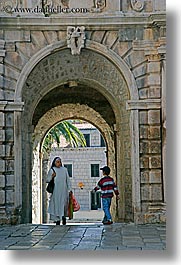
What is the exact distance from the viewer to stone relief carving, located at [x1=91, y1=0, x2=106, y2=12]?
375 inches

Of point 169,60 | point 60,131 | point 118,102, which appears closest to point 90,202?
point 60,131

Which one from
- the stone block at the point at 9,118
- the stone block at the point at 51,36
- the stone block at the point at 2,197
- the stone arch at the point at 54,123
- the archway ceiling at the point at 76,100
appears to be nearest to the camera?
the stone block at the point at 2,197

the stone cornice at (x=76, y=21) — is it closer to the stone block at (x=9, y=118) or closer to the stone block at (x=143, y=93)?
the stone block at (x=143, y=93)

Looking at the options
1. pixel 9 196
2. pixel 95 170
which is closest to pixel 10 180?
pixel 9 196

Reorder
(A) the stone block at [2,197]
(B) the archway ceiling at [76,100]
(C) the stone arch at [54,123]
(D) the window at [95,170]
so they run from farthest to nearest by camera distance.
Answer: (D) the window at [95,170] < (C) the stone arch at [54,123] < (B) the archway ceiling at [76,100] < (A) the stone block at [2,197]

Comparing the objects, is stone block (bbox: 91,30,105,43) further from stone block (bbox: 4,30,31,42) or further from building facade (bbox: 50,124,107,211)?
building facade (bbox: 50,124,107,211)

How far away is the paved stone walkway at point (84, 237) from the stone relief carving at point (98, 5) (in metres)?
3.27

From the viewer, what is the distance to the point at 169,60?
7.95 m

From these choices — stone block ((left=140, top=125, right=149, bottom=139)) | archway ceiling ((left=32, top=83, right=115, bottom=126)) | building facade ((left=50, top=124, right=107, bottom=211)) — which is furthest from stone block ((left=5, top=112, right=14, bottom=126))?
building facade ((left=50, top=124, right=107, bottom=211))

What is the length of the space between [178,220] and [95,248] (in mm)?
996

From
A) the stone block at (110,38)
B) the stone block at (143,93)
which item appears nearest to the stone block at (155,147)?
the stone block at (143,93)

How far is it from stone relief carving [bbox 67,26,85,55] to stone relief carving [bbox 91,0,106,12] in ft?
1.12

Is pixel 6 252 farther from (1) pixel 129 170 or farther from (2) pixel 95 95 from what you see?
(2) pixel 95 95

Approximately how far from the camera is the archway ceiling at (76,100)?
13.1 m
